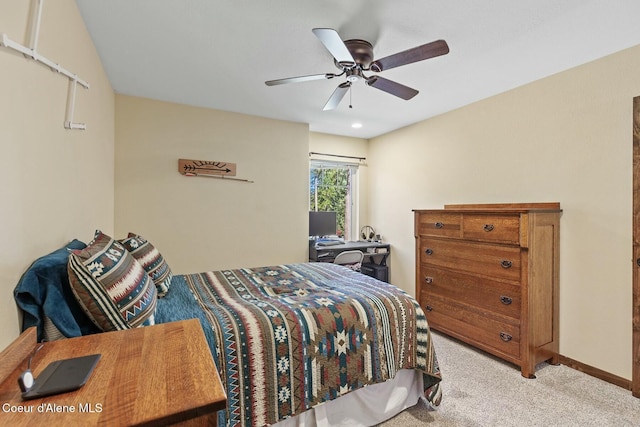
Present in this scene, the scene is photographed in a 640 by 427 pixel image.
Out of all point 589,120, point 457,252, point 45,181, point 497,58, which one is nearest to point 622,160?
point 589,120

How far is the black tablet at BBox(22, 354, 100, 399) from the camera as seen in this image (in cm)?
67

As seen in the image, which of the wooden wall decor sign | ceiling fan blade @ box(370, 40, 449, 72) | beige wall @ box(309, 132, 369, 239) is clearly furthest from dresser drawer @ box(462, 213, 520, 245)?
the wooden wall decor sign

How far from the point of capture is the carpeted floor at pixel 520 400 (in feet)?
5.84

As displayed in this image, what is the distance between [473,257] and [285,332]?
1.97 m

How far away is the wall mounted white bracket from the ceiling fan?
1.14 m

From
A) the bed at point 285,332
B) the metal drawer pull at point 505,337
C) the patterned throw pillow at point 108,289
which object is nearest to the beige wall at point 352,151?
the metal drawer pull at point 505,337

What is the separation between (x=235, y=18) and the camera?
5.94ft

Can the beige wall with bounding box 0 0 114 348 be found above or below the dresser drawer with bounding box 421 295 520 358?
above

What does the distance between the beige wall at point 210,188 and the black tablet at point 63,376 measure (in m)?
2.61

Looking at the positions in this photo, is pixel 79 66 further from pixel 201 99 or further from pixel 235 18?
pixel 201 99

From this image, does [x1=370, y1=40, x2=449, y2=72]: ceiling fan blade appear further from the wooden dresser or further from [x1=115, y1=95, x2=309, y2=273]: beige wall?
[x1=115, y1=95, x2=309, y2=273]: beige wall

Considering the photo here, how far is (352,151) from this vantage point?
15.4 ft

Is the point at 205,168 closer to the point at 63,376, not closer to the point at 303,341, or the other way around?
the point at 303,341

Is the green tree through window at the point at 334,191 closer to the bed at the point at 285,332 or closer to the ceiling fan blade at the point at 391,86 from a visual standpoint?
the ceiling fan blade at the point at 391,86
